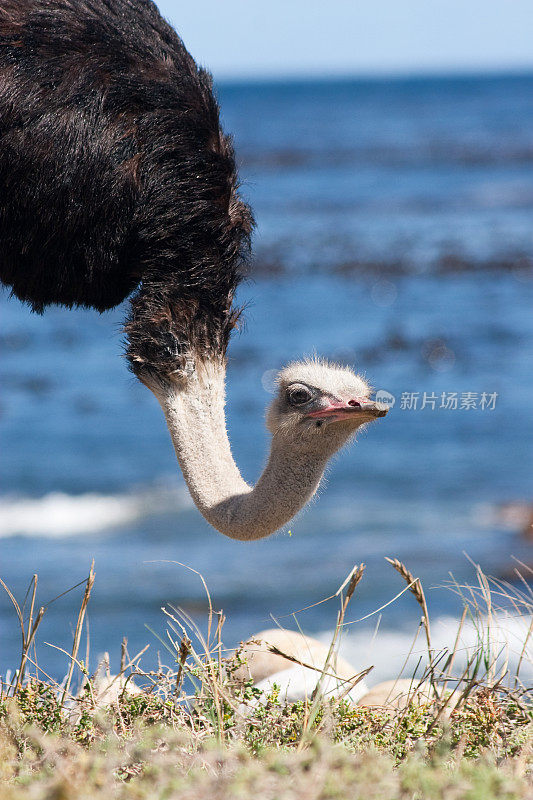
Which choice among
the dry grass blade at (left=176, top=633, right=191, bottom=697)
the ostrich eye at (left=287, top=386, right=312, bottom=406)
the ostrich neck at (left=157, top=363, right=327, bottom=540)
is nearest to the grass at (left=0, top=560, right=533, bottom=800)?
the dry grass blade at (left=176, top=633, right=191, bottom=697)

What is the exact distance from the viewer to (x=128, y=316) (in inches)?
178

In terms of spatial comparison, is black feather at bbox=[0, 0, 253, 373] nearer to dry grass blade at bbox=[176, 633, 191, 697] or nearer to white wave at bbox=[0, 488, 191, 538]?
dry grass blade at bbox=[176, 633, 191, 697]

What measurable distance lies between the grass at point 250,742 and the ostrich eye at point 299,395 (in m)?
0.65

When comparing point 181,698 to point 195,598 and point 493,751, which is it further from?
point 195,598

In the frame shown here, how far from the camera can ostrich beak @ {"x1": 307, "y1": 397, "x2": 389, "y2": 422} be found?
12.6 ft

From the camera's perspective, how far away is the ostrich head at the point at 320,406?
156 inches

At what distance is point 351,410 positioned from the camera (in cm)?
393

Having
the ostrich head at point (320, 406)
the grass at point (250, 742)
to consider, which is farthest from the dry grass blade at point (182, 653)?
the ostrich head at point (320, 406)

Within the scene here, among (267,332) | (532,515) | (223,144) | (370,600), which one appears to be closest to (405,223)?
(267,332)

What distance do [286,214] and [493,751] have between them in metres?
28.7

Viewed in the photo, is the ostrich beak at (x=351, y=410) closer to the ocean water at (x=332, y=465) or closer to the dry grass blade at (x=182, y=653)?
the ocean water at (x=332, y=465)

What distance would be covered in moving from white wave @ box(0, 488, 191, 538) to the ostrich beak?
7629mm

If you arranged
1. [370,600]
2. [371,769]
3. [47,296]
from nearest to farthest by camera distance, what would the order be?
[371,769] → [47,296] → [370,600]

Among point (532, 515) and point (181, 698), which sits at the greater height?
point (532, 515)
